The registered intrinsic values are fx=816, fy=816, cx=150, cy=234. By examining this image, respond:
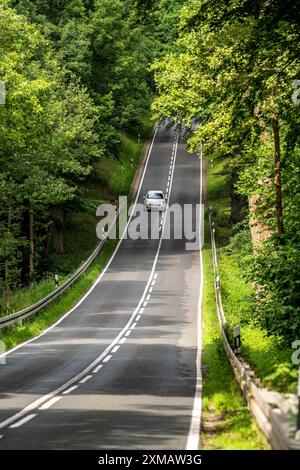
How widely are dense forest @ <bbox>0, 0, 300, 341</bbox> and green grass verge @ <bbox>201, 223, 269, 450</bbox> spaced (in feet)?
5.98

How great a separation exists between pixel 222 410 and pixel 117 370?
6619 millimetres

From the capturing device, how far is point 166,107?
1288 inches

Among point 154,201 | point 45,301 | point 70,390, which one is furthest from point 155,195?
point 70,390

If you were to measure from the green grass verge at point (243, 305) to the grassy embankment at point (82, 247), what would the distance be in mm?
7111

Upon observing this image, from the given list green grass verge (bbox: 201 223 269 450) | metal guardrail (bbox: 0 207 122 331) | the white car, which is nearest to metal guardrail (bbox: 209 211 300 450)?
green grass verge (bbox: 201 223 269 450)

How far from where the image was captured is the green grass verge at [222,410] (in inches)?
433

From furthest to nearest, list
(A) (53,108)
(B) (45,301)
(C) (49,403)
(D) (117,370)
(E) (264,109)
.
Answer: (A) (53,108) → (B) (45,301) → (D) (117,370) → (E) (264,109) → (C) (49,403)

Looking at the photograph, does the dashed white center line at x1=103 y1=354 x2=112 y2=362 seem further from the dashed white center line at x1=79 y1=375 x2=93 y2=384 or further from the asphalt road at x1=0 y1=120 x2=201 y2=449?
the dashed white center line at x1=79 y1=375 x2=93 y2=384

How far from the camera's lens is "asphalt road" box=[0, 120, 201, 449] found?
A: 11.9 m

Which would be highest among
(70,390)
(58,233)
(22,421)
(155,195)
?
(155,195)

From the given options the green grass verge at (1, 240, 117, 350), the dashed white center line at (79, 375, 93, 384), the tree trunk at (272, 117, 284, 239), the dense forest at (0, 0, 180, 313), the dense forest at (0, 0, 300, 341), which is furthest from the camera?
the dense forest at (0, 0, 180, 313)

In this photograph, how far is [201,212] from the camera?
207 ft

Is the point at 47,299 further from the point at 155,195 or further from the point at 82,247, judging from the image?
the point at 155,195
